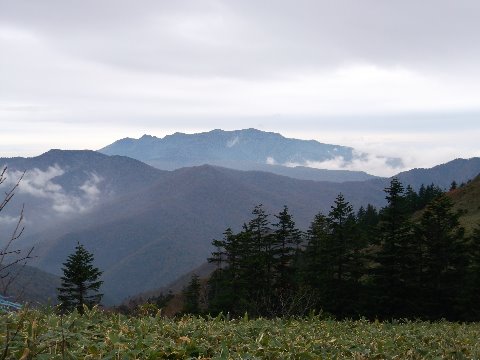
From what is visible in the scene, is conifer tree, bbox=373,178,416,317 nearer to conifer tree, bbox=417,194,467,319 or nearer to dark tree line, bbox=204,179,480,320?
dark tree line, bbox=204,179,480,320

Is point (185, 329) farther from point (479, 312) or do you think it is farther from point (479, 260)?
point (479, 260)

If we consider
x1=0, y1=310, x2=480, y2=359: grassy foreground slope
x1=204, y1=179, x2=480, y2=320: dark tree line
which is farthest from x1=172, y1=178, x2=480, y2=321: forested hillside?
x1=0, y1=310, x2=480, y2=359: grassy foreground slope

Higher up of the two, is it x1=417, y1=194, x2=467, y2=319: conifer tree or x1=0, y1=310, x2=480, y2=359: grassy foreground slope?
x1=0, y1=310, x2=480, y2=359: grassy foreground slope

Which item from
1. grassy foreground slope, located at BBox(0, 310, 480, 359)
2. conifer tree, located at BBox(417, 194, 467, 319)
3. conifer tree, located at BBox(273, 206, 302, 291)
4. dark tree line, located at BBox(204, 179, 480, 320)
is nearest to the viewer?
grassy foreground slope, located at BBox(0, 310, 480, 359)

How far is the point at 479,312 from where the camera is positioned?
32.9m

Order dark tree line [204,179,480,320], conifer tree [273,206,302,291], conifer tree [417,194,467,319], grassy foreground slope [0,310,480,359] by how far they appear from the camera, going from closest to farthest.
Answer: grassy foreground slope [0,310,480,359]
dark tree line [204,179,480,320]
conifer tree [417,194,467,319]
conifer tree [273,206,302,291]

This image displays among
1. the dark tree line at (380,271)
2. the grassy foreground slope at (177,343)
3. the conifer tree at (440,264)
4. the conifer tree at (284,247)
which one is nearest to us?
the grassy foreground slope at (177,343)

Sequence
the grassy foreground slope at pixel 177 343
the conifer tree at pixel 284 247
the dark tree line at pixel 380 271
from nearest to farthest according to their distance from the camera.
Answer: the grassy foreground slope at pixel 177 343 < the dark tree line at pixel 380 271 < the conifer tree at pixel 284 247

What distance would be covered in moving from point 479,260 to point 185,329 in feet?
122

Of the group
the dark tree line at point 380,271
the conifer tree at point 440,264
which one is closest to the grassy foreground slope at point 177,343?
the dark tree line at point 380,271

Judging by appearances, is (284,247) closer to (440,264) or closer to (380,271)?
(380,271)

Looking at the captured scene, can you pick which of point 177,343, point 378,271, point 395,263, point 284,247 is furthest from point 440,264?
point 177,343

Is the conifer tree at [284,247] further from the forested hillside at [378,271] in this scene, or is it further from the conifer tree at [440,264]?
the conifer tree at [440,264]

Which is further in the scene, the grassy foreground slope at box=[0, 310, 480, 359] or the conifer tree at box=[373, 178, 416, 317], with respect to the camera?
the conifer tree at box=[373, 178, 416, 317]
